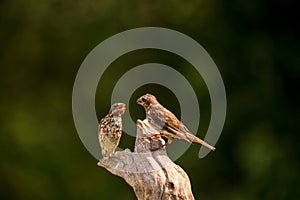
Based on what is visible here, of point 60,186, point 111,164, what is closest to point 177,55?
point 60,186

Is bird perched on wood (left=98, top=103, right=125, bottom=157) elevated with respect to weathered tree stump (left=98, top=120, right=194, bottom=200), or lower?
elevated

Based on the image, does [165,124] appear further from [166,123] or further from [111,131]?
[111,131]

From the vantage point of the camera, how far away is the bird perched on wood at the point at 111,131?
2.60 metres

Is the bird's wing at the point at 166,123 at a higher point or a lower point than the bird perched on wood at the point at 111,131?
lower

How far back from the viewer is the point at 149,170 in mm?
2516

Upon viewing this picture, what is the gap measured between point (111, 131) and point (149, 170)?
0.18m

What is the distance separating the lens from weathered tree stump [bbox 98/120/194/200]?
250 cm

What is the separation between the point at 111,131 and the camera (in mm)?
2623

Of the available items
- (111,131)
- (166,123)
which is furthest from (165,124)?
(111,131)

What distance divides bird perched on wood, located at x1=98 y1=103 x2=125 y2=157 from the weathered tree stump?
0.07ft

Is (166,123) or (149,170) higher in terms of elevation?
(166,123)

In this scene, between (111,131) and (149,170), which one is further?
(111,131)

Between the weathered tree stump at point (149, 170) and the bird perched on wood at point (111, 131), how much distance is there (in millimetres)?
22

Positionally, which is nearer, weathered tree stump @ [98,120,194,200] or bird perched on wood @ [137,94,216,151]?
weathered tree stump @ [98,120,194,200]
